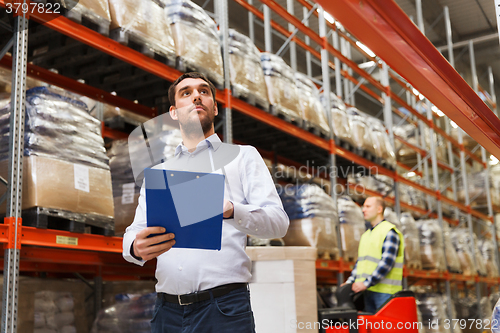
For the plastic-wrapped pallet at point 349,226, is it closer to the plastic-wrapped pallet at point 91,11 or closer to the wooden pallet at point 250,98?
the wooden pallet at point 250,98

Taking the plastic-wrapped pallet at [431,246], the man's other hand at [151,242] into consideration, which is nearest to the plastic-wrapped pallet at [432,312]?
the plastic-wrapped pallet at [431,246]

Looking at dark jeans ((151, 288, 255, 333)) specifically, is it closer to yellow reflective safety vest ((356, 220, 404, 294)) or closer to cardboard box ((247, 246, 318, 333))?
cardboard box ((247, 246, 318, 333))

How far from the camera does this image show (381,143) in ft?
28.4

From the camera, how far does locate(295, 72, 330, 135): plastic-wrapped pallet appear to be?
6602 mm

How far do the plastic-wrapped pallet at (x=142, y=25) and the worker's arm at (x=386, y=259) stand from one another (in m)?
2.93

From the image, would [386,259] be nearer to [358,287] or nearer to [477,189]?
[358,287]

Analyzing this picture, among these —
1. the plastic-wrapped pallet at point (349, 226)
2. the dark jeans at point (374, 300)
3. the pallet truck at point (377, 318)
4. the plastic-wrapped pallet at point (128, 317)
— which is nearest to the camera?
the plastic-wrapped pallet at point (128, 317)

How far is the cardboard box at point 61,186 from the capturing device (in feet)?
11.0

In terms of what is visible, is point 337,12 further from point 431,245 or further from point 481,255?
point 481,255

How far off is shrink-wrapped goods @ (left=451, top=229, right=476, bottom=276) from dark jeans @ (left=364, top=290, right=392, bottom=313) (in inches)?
293

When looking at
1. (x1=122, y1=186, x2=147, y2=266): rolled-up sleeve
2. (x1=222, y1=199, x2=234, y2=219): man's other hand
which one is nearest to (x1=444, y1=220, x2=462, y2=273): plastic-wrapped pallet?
(x1=122, y1=186, x2=147, y2=266): rolled-up sleeve

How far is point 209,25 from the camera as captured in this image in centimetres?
504

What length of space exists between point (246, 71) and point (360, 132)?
304cm

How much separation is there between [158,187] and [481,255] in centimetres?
1430
